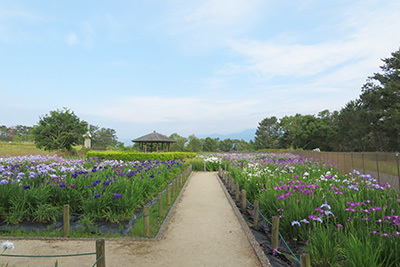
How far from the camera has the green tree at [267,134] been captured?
2287 inches

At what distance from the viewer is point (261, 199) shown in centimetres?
552

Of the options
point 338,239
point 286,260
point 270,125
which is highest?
point 270,125

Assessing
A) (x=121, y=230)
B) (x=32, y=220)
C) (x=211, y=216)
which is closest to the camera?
(x=121, y=230)

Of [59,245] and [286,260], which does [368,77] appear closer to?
[286,260]

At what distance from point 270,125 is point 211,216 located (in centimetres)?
5911

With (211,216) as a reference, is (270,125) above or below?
above

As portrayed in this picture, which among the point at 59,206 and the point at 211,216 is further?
the point at 211,216

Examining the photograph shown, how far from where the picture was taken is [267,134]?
6084 centimetres

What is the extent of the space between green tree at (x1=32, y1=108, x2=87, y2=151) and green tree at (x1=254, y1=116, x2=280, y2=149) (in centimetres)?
4217

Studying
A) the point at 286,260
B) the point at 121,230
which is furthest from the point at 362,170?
the point at 121,230

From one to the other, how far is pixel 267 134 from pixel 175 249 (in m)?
59.5

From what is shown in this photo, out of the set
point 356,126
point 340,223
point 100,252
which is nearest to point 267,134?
point 356,126

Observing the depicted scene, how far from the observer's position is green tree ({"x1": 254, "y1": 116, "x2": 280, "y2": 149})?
58.1 m

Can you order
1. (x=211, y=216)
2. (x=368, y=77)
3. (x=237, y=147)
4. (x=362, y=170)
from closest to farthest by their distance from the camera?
(x=211, y=216)
(x=362, y=170)
(x=368, y=77)
(x=237, y=147)
